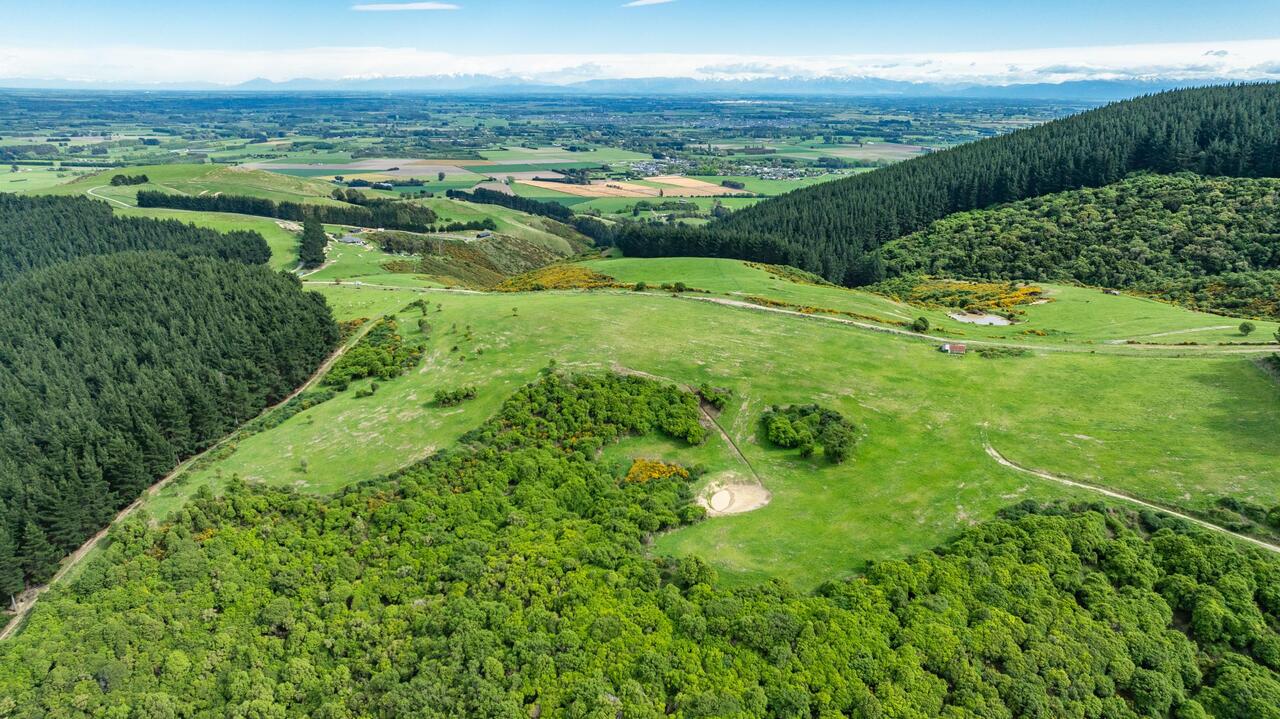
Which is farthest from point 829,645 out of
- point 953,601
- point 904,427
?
point 904,427

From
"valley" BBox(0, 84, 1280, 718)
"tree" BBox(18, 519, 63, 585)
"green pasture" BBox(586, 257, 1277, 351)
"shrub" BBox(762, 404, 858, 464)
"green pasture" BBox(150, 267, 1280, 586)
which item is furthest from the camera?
"green pasture" BBox(586, 257, 1277, 351)

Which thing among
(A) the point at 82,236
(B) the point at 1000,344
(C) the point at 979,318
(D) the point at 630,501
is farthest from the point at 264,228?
(B) the point at 1000,344

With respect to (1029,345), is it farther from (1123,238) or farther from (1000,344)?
(1123,238)

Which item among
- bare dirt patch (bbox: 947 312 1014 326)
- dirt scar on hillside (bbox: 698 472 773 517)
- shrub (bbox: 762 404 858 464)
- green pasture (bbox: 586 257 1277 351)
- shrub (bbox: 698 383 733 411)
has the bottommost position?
dirt scar on hillside (bbox: 698 472 773 517)

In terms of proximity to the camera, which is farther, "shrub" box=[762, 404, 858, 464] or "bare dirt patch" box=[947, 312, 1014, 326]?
"bare dirt patch" box=[947, 312, 1014, 326]

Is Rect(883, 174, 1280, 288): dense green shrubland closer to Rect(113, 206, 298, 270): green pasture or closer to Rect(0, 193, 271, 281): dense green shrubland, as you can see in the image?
Rect(113, 206, 298, 270): green pasture

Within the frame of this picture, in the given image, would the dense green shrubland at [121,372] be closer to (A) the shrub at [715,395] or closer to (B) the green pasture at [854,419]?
(B) the green pasture at [854,419]

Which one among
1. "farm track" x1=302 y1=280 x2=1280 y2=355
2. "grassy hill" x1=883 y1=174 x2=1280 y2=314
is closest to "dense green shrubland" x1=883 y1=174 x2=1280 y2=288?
"grassy hill" x1=883 y1=174 x2=1280 y2=314

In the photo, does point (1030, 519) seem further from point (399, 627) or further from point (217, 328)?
point (217, 328)
